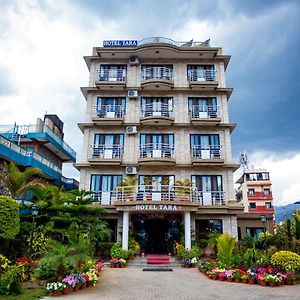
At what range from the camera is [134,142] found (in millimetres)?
21969

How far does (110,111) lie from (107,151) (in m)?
3.18

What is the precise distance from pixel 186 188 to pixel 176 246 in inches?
150

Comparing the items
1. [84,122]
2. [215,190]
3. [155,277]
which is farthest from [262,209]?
[155,277]

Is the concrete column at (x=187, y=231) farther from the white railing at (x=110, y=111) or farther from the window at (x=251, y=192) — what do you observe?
the window at (x=251, y=192)

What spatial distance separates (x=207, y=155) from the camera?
21.4 m

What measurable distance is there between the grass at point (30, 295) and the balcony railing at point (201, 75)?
18.3m

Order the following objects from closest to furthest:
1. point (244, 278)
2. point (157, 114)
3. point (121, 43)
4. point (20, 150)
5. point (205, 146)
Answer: point (244, 278) → point (20, 150) → point (205, 146) → point (157, 114) → point (121, 43)

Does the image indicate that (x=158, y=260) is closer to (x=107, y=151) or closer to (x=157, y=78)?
(x=107, y=151)

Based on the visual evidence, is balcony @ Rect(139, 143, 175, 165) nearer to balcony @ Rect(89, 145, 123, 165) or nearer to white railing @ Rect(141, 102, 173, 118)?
balcony @ Rect(89, 145, 123, 165)

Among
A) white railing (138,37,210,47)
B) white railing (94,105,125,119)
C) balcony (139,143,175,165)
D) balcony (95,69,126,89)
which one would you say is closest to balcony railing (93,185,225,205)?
balcony (139,143,175,165)

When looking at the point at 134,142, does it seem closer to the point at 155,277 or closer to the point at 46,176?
the point at 46,176

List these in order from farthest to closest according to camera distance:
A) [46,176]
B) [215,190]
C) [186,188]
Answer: [46,176] → [215,190] → [186,188]

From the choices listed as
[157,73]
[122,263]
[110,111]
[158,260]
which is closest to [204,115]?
[157,73]

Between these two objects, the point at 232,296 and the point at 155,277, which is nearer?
the point at 232,296
